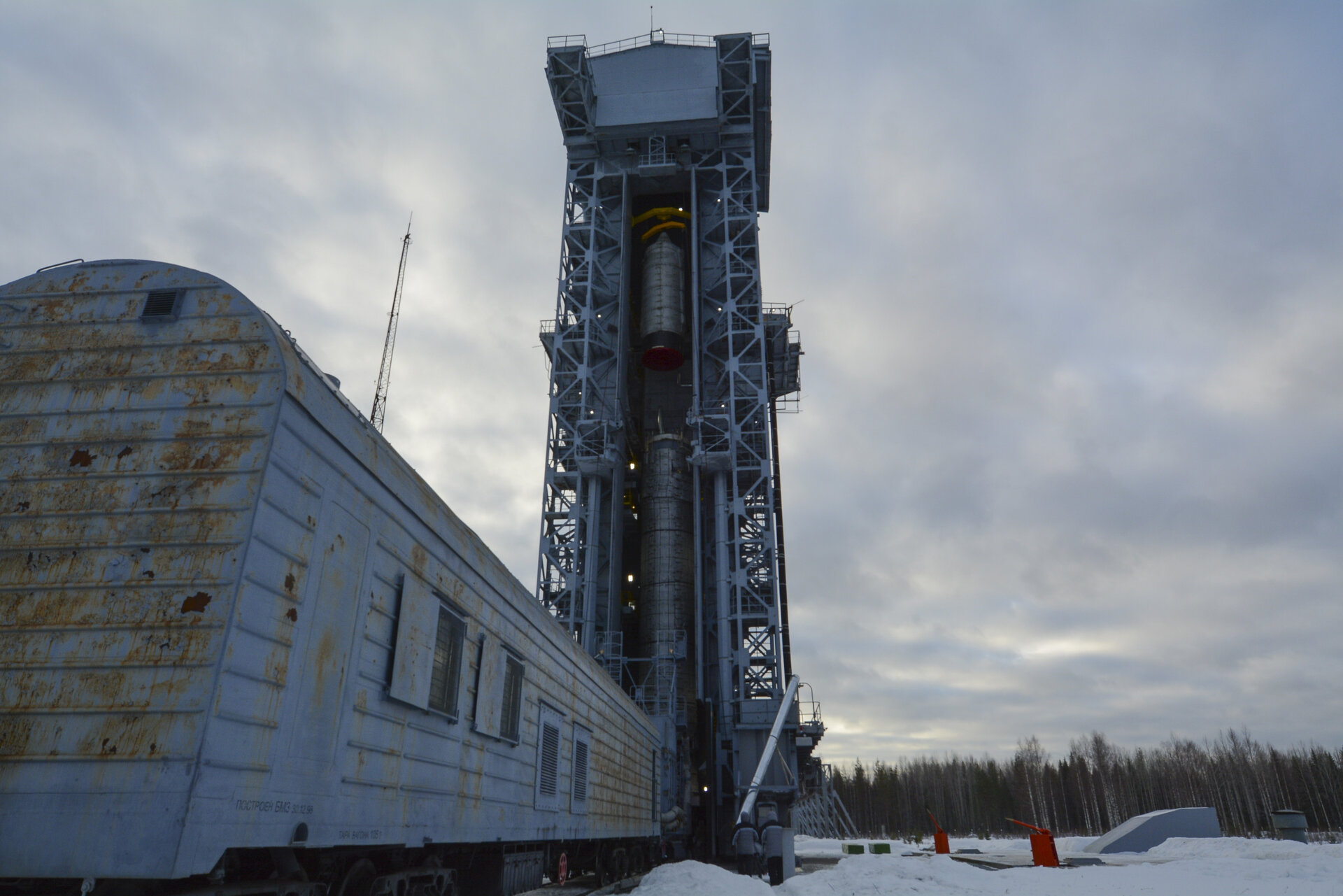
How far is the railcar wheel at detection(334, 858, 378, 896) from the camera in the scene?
20.0ft

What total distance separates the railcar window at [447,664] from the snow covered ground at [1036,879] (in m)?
5.80

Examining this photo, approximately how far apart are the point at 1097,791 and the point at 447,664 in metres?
96.3

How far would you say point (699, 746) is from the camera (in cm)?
2902

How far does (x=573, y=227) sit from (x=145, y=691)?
107ft

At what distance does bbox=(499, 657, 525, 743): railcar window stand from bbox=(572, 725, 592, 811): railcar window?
3.23 metres

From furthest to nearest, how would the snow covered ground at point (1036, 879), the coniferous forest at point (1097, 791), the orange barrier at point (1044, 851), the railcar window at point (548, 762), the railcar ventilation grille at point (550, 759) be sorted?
the coniferous forest at point (1097, 791) → the orange barrier at point (1044, 851) → the snow covered ground at point (1036, 879) → the railcar ventilation grille at point (550, 759) → the railcar window at point (548, 762)

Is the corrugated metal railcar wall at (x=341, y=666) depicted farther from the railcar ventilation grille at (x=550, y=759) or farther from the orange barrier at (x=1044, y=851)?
the orange barrier at (x=1044, y=851)

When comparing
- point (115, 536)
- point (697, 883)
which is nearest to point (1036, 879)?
point (697, 883)

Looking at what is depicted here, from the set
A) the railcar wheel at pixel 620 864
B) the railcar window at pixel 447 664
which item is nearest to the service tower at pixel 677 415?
the railcar wheel at pixel 620 864

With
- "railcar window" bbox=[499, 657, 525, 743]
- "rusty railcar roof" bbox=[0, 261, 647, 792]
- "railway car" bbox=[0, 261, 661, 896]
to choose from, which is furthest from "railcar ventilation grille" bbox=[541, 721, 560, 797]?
"rusty railcar roof" bbox=[0, 261, 647, 792]

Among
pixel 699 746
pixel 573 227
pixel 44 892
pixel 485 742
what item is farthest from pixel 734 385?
pixel 44 892

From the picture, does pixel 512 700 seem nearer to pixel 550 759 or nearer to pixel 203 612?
pixel 550 759

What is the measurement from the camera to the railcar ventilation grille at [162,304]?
5.52m

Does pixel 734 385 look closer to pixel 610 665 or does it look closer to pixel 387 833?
pixel 610 665
